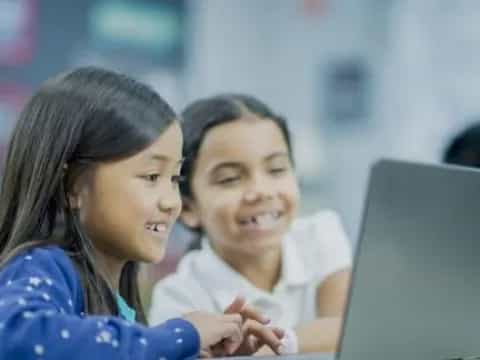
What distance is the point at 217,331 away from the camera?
31.7 inches

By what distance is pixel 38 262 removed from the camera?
0.79 metres

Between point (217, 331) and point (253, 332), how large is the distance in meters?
0.09

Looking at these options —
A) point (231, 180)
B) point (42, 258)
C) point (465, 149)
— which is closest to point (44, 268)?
point (42, 258)

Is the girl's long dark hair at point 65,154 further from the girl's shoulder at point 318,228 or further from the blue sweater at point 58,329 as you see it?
the girl's shoulder at point 318,228

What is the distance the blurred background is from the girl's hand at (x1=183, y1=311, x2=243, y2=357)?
2063 mm

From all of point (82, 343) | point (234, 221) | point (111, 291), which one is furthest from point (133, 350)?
point (234, 221)

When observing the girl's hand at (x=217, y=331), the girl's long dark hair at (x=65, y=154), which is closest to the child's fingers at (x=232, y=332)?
the girl's hand at (x=217, y=331)

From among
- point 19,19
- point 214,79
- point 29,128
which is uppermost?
point 29,128

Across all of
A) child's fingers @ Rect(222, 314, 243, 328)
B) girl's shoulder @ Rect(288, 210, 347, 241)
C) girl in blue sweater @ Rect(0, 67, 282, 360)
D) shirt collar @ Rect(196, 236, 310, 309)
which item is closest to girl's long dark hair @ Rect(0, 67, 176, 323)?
girl in blue sweater @ Rect(0, 67, 282, 360)

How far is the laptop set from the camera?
0.70 m

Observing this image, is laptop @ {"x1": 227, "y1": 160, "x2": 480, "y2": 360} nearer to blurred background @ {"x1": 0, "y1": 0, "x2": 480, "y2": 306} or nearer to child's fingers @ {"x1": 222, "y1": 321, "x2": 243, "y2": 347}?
child's fingers @ {"x1": 222, "y1": 321, "x2": 243, "y2": 347}

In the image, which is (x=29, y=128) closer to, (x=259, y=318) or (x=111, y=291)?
(x=111, y=291)

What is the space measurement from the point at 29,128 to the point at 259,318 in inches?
10.7

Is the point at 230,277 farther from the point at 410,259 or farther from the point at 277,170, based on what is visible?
the point at 410,259
